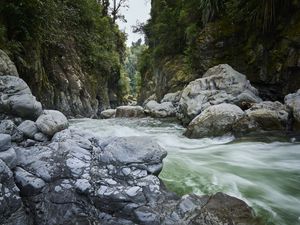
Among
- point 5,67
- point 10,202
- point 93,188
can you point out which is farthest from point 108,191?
point 5,67

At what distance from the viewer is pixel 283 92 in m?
9.09

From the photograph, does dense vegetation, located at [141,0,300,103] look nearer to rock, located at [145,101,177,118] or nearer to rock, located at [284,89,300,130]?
rock, located at [284,89,300,130]

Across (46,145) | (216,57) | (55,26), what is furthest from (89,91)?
(46,145)

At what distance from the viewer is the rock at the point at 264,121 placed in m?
6.64

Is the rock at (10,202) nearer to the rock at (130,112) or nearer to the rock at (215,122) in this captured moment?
the rock at (215,122)

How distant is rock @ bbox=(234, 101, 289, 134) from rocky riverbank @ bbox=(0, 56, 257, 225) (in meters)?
3.90

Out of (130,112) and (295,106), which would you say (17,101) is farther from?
(130,112)

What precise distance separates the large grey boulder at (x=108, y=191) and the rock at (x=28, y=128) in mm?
350

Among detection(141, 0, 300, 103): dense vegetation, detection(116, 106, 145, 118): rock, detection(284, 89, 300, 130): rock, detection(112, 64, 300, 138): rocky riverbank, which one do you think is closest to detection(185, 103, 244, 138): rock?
detection(112, 64, 300, 138): rocky riverbank

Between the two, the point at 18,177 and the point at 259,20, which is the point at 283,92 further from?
the point at 18,177

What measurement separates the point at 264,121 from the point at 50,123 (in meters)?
4.87

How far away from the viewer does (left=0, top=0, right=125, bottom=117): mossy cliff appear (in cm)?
841

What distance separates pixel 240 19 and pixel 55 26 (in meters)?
7.41

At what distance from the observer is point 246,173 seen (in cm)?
428
